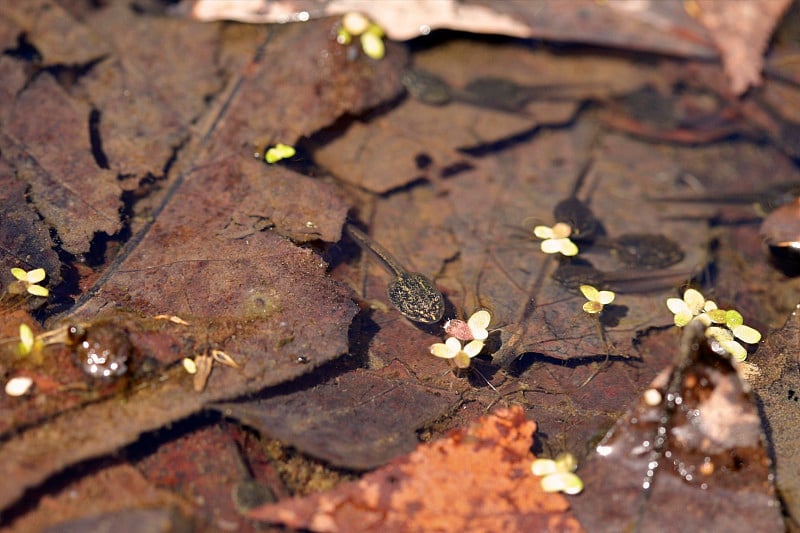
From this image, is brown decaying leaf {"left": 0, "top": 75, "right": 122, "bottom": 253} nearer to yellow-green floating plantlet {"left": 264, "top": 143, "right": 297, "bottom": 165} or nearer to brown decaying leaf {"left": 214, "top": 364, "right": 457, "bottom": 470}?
yellow-green floating plantlet {"left": 264, "top": 143, "right": 297, "bottom": 165}

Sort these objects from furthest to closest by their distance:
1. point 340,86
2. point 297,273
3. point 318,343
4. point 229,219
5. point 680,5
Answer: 1. point 680,5
2. point 340,86
3. point 229,219
4. point 297,273
5. point 318,343

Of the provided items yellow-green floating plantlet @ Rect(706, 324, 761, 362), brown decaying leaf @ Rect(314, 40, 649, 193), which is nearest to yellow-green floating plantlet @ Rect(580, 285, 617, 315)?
yellow-green floating plantlet @ Rect(706, 324, 761, 362)

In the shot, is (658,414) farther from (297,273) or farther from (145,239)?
(145,239)

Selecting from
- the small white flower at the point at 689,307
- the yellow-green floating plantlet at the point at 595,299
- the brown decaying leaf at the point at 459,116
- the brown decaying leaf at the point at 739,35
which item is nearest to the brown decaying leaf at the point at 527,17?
the brown decaying leaf at the point at 739,35

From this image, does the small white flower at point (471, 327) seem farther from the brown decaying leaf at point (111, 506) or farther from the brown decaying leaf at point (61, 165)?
the brown decaying leaf at point (61, 165)

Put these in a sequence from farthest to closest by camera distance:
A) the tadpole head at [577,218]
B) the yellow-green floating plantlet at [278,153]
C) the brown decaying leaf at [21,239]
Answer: the tadpole head at [577,218] < the yellow-green floating plantlet at [278,153] < the brown decaying leaf at [21,239]

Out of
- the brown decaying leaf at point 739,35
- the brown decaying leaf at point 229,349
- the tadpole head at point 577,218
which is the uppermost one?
the brown decaying leaf at point 739,35

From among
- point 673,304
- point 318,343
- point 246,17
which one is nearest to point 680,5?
point 673,304
